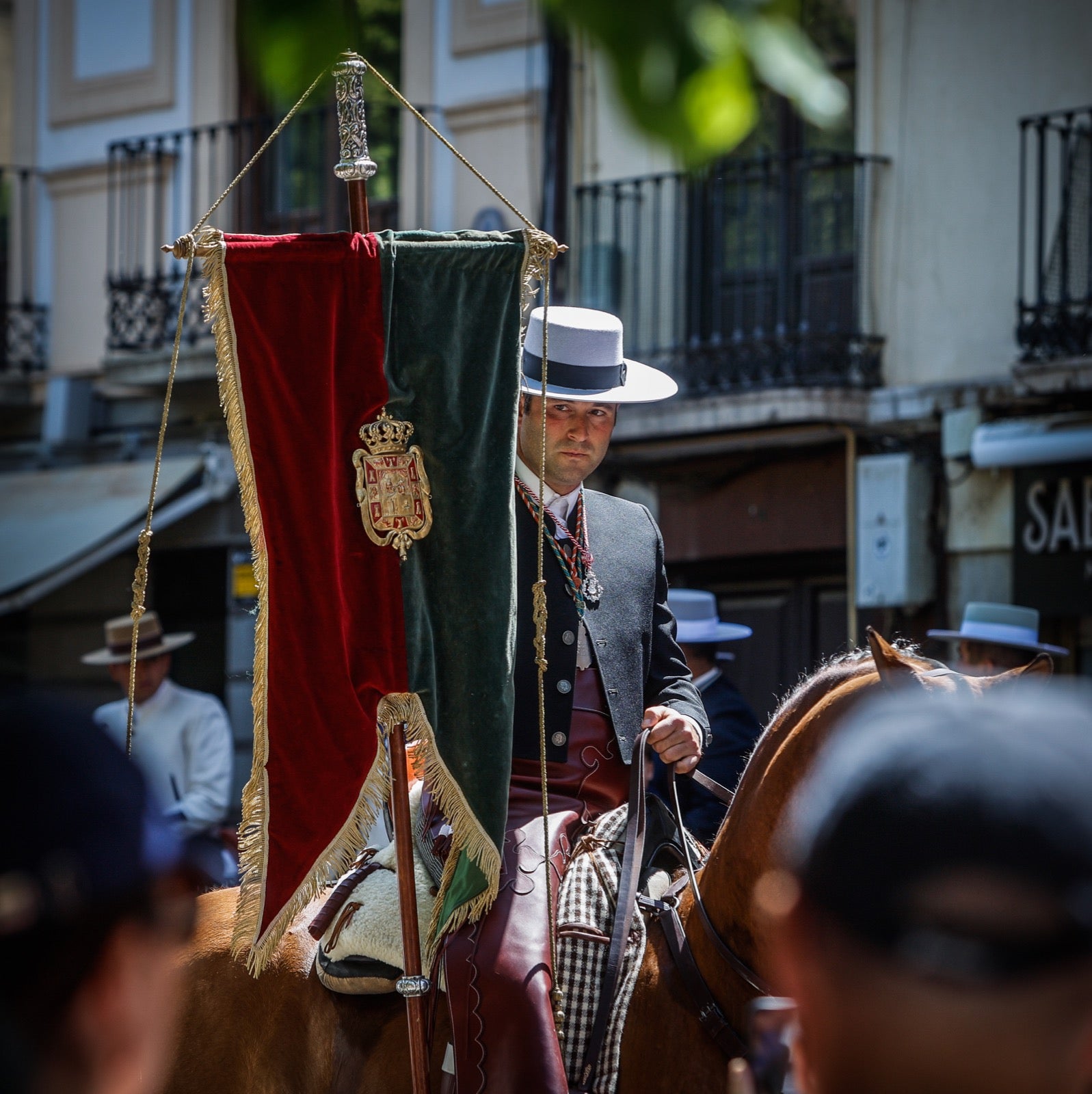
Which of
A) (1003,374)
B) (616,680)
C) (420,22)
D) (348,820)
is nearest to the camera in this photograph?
(348,820)

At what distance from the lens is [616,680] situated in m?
4.16

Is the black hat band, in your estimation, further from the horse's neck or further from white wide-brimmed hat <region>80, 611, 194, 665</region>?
white wide-brimmed hat <region>80, 611, 194, 665</region>

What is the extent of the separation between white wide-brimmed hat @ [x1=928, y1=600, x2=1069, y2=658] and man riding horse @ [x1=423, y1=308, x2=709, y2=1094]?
9.68 ft

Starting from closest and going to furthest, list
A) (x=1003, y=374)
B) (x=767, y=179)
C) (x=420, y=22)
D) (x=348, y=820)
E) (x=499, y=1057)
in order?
1. (x=499, y=1057)
2. (x=348, y=820)
3. (x=1003, y=374)
4. (x=767, y=179)
5. (x=420, y=22)

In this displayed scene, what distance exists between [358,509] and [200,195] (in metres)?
9.29

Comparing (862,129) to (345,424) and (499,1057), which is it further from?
(499,1057)

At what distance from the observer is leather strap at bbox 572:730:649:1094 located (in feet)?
12.1

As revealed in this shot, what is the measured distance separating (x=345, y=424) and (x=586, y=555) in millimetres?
705

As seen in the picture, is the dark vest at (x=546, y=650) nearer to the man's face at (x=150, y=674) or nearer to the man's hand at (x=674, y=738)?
the man's hand at (x=674, y=738)

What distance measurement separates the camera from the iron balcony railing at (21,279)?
1334cm

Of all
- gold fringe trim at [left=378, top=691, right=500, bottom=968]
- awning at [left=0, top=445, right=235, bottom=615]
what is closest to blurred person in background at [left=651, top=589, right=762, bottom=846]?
gold fringe trim at [left=378, top=691, right=500, bottom=968]

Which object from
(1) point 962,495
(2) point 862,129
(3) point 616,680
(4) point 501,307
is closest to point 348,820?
(3) point 616,680

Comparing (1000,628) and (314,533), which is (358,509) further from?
(1000,628)

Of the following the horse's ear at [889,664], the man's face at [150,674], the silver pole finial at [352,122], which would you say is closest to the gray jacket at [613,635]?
the horse's ear at [889,664]
